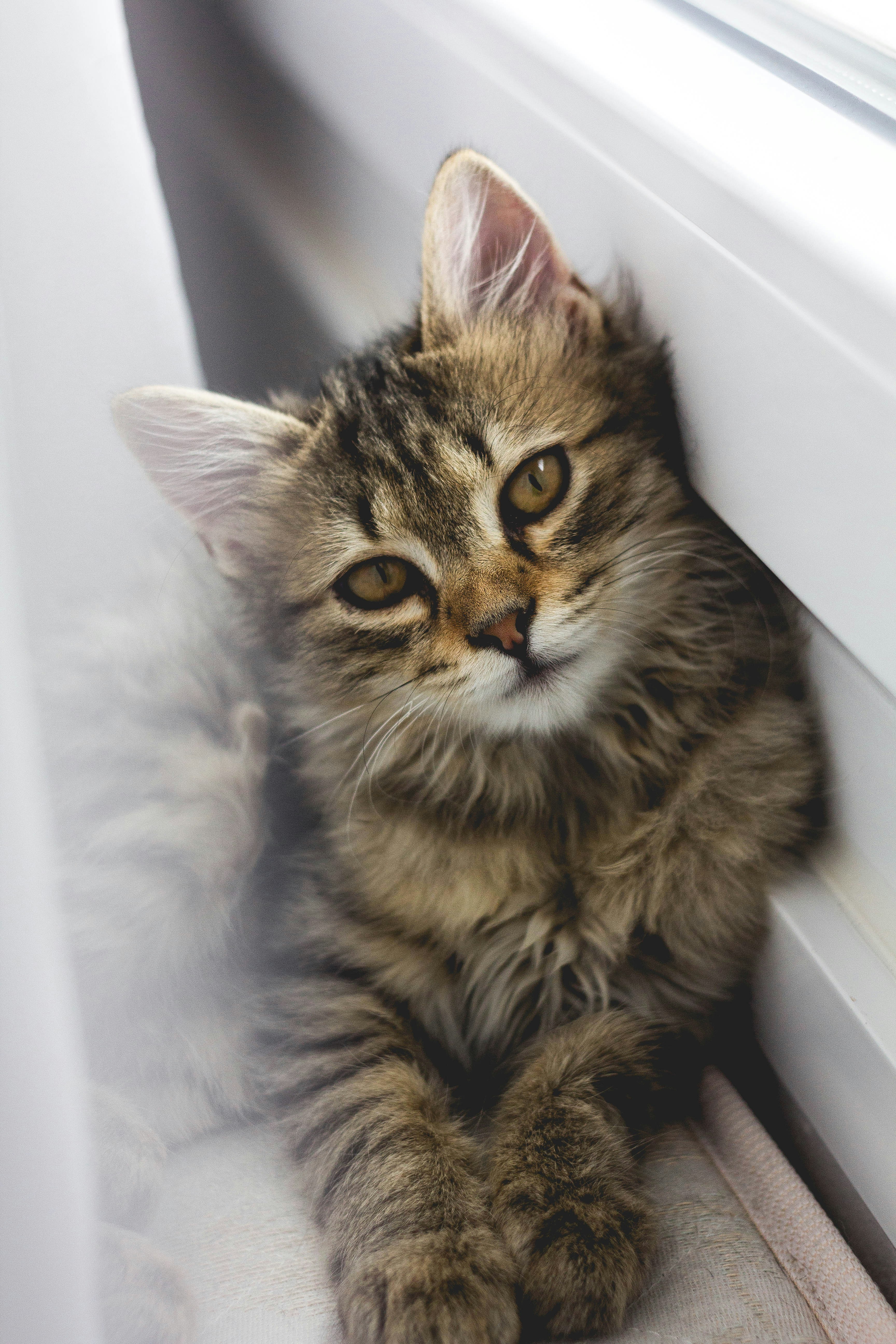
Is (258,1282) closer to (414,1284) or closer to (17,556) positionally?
(414,1284)

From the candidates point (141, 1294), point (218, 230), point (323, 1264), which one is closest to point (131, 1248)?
→ point (141, 1294)

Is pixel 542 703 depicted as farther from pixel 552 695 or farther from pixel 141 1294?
pixel 141 1294

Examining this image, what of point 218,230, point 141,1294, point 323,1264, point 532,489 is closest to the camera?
point 141,1294

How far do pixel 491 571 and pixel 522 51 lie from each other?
0.42 meters

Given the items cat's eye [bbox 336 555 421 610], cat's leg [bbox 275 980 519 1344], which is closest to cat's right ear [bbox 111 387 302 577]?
cat's eye [bbox 336 555 421 610]

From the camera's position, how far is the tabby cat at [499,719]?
77 cm

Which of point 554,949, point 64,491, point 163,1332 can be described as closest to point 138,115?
point 64,491

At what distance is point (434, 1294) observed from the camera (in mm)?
631

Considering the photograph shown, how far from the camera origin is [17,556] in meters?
0.58

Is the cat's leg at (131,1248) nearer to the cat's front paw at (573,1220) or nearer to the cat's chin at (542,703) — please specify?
the cat's front paw at (573,1220)

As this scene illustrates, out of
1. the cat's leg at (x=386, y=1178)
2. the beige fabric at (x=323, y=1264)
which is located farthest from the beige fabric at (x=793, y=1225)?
the cat's leg at (x=386, y=1178)

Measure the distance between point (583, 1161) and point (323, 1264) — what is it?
8.0 inches

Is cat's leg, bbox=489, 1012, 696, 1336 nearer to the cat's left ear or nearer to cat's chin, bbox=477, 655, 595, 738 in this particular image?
cat's chin, bbox=477, 655, 595, 738

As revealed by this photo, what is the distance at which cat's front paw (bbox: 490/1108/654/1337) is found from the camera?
0.63 meters
